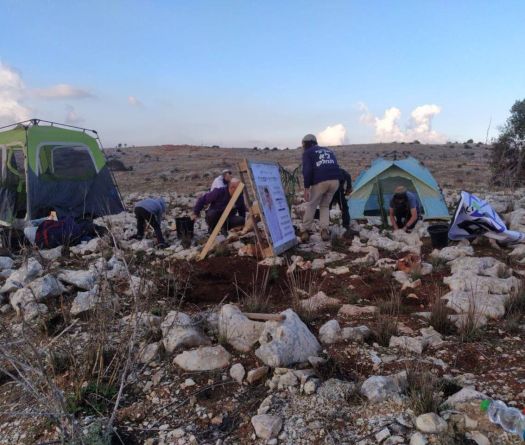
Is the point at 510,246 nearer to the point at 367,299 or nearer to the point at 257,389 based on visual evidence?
the point at 367,299

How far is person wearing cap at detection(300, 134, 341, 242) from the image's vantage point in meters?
7.25

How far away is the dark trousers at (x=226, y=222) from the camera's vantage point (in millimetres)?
7480

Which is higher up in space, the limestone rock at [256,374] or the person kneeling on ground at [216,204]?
the person kneeling on ground at [216,204]

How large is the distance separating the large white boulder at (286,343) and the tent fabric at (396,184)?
237 inches

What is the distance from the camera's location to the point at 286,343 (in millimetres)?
3143

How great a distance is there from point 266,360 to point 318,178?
455 cm

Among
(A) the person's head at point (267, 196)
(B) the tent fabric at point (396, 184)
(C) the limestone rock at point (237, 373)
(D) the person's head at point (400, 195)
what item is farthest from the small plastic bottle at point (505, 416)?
(B) the tent fabric at point (396, 184)

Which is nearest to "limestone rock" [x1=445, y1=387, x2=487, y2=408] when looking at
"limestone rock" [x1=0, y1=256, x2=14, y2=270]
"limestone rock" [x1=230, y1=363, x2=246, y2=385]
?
"limestone rock" [x1=230, y1=363, x2=246, y2=385]

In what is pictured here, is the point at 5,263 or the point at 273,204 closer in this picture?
the point at 5,263

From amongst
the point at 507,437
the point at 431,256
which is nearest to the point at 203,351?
the point at 507,437

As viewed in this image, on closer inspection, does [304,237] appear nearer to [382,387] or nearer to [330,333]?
[330,333]

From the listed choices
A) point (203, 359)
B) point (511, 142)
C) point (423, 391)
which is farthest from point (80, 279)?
point (511, 142)

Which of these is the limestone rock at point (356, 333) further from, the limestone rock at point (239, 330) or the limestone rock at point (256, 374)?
the limestone rock at point (256, 374)

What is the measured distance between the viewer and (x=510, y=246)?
21.4 feet
